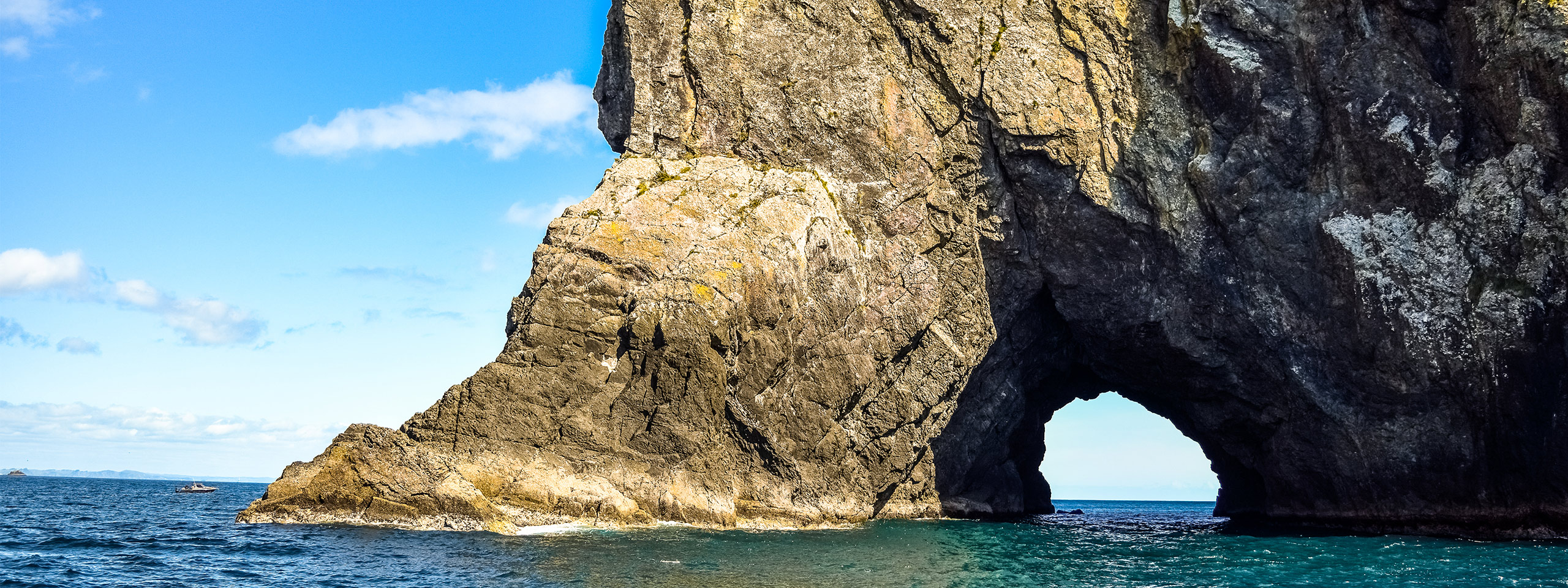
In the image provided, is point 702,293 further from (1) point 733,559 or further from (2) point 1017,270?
(2) point 1017,270

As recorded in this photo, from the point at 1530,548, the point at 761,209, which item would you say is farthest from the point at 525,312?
the point at 1530,548

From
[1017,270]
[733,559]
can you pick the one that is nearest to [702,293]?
[733,559]

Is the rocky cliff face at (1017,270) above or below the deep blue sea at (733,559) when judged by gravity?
above

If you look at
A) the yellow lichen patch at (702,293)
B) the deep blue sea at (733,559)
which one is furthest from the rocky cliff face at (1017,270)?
the deep blue sea at (733,559)

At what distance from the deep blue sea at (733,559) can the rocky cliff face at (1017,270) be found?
2.83 m

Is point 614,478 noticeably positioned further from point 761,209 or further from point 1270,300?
point 1270,300

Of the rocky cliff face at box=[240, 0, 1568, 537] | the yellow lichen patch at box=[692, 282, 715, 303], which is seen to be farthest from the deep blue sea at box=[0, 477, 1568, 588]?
the yellow lichen patch at box=[692, 282, 715, 303]

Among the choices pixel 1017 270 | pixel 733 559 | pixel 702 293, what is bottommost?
pixel 733 559

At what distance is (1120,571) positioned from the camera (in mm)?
24797

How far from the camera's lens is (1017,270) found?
38719 mm

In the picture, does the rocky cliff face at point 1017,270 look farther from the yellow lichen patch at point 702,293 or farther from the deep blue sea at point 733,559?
the deep blue sea at point 733,559

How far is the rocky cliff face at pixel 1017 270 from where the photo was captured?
3066cm

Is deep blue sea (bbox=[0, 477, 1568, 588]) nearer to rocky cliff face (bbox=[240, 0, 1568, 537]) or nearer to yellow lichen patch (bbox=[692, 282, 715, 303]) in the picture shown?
rocky cliff face (bbox=[240, 0, 1568, 537])

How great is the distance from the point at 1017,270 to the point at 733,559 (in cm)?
1852
